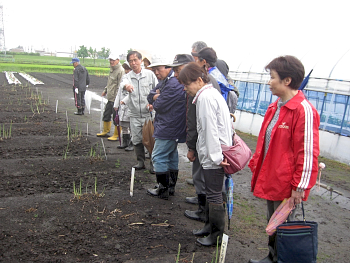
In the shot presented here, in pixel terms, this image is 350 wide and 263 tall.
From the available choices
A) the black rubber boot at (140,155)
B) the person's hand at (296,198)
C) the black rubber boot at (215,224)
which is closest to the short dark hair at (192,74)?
the black rubber boot at (215,224)

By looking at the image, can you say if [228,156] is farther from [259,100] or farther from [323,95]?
[259,100]

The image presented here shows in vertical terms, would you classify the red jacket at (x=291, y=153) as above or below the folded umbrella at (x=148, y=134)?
above

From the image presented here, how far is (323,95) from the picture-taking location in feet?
29.1

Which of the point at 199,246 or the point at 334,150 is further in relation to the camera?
the point at 334,150

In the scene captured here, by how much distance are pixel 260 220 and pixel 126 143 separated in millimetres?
3993

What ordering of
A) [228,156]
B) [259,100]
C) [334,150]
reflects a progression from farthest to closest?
[259,100] → [334,150] → [228,156]

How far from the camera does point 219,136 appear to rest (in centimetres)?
330

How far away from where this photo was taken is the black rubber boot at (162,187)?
459 cm

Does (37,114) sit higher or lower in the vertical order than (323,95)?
lower

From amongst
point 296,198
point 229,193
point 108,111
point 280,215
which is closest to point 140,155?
point 229,193

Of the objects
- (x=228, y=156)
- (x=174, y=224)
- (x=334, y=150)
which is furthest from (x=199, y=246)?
(x=334, y=150)

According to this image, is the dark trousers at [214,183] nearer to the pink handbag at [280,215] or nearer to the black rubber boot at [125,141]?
the pink handbag at [280,215]

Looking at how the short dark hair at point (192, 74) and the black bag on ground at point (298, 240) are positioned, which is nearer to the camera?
the black bag on ground at point (298, 240)

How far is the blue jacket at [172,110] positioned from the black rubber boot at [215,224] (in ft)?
4.42
